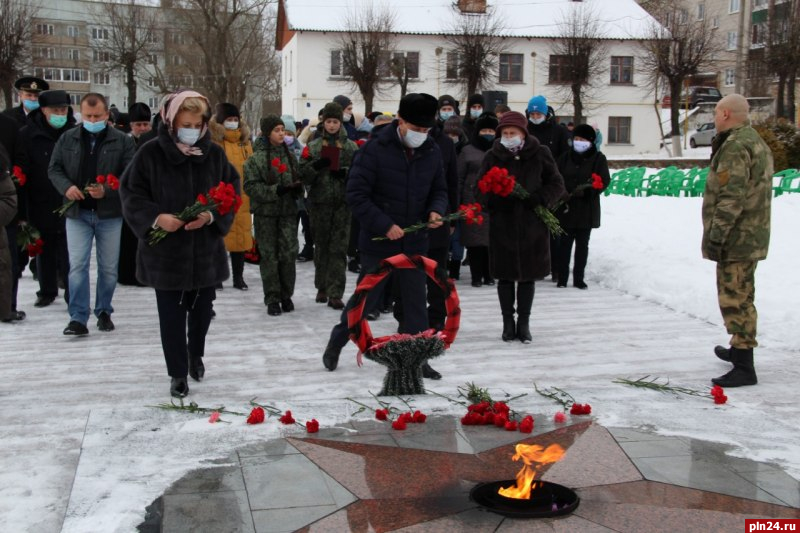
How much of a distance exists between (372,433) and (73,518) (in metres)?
1.86

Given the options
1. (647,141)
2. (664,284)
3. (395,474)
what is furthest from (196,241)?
(647,141)

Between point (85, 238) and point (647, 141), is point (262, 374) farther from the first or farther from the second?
point (647, 141)

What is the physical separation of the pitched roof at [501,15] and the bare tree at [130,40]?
10596mm

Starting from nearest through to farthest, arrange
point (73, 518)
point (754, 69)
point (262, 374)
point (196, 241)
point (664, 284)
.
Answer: point (73, 518) → point (196, 241) → point (262, 374) → point (664, 284) → point (754, 69)

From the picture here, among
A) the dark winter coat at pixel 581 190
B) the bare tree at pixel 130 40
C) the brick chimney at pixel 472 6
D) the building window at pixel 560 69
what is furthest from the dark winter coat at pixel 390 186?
the bare tree at pixel 130 40

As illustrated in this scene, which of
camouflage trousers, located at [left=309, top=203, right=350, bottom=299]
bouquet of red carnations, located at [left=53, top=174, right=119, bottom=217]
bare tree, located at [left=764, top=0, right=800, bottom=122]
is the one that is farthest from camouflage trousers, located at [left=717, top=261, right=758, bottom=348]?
bare tree, located at [left=764, top=0, right=800, bottom=122]

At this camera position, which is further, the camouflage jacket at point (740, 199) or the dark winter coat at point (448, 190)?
the dark winter coat at point (448, 190)

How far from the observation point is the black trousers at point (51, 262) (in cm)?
984

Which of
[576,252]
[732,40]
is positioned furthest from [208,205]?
[732,40]

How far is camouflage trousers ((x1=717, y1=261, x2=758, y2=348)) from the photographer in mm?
6871

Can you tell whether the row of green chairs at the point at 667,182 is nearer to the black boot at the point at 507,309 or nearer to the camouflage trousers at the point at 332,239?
the camouflage trousers at the point at 332,239

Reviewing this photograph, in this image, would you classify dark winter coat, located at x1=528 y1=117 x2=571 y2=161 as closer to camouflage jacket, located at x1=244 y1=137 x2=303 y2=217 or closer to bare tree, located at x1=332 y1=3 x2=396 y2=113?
camouflage jacket, located at x1=244 y1=137 x2=303 y2=217

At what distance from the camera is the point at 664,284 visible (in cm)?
1080

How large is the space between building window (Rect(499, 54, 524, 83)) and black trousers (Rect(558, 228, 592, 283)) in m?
43.8
